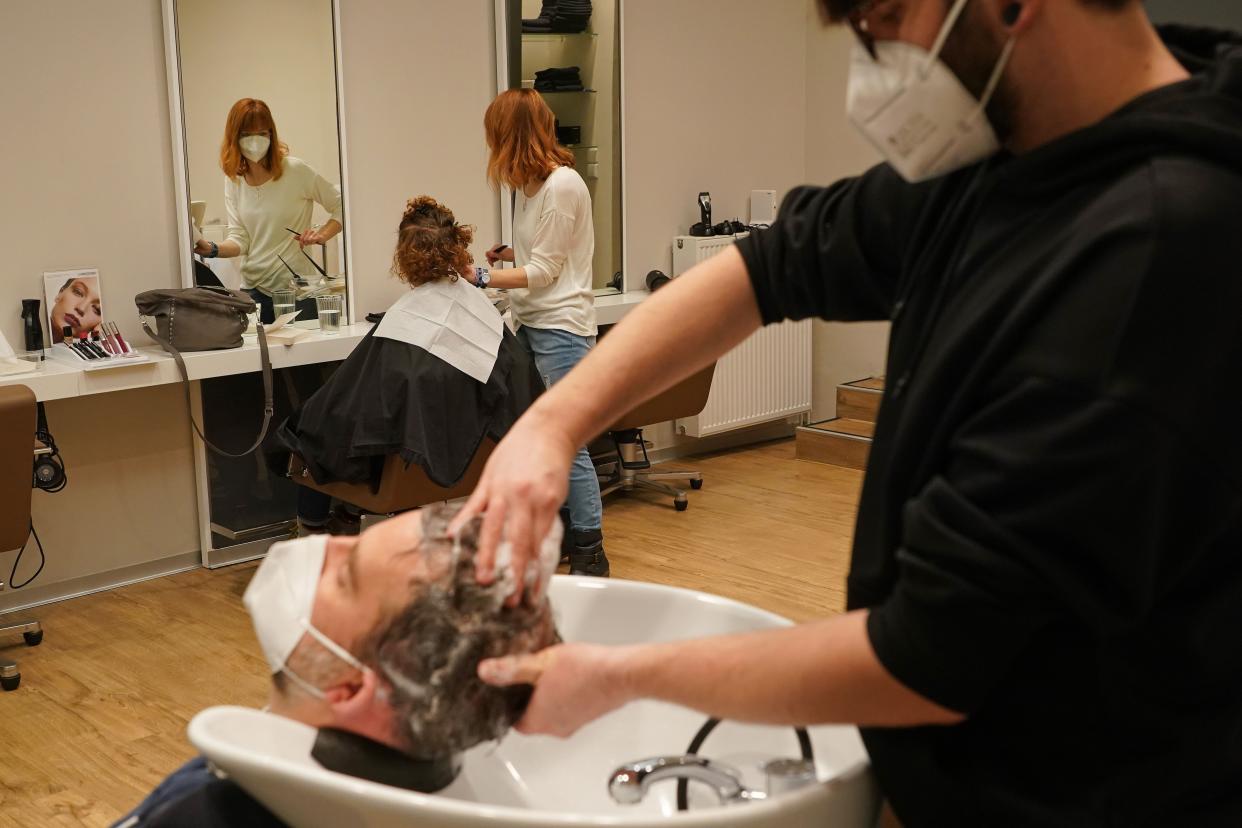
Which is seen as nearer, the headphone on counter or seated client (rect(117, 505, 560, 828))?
seated client (rect(117, 505, 560, 828))

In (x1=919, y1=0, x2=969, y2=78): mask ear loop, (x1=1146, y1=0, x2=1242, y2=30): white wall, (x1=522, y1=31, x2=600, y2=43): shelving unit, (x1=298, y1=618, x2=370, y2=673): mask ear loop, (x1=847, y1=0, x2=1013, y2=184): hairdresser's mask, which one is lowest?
(x1=298, y1=618, x2=370, y2=673): mask ear loop

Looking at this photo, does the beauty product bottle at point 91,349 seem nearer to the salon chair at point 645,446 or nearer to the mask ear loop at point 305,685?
the salon chair at point 645,446

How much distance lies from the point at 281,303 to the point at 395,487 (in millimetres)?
960

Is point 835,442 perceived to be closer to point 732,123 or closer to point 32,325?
point 732,123

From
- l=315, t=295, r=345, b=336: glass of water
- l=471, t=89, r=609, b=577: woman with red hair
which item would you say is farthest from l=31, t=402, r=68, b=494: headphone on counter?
l=471, t=89, r=609, b=577: woman with red hair

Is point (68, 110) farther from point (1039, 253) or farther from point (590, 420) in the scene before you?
point (1039, 253)

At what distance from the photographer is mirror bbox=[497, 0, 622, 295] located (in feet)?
16.1

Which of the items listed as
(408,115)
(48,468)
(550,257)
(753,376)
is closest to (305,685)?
(48,468)

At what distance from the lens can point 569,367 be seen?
13.9ft

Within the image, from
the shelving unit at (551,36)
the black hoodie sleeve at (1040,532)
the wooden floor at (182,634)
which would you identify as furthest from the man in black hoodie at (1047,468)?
the shelving unit at (551,36)

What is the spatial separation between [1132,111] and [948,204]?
0.62 ft

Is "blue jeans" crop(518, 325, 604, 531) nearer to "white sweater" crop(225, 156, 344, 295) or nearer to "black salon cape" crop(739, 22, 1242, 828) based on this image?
"white sweater" crop(225, 156, 344, 295)

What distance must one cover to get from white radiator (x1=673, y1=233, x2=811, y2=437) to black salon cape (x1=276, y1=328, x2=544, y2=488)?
6.21 feet

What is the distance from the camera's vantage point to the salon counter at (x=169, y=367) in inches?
137
